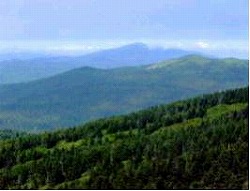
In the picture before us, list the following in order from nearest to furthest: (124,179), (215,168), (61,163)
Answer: (215,168) < (124,179) < (61,163)

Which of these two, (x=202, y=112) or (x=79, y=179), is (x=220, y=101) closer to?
(x=202, y=112)

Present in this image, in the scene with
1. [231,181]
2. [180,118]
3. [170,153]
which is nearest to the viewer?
[231,181]

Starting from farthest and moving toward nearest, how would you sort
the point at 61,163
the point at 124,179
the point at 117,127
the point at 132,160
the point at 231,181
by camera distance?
the point at 117,127 → the point at 61,163 → the point at 132,160 → the point at 124,179 → the point at 231,181

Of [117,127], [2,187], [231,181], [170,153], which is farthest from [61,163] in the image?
[117,127]

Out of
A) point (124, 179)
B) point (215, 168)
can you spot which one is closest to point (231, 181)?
point (215, 168)

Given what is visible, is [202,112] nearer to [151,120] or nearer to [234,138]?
[151,120]

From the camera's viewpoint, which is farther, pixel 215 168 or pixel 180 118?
pixel 180 118

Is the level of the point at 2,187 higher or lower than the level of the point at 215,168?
lower

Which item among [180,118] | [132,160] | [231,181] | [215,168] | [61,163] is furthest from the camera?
[180,118]

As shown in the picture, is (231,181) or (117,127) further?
(117,127)
